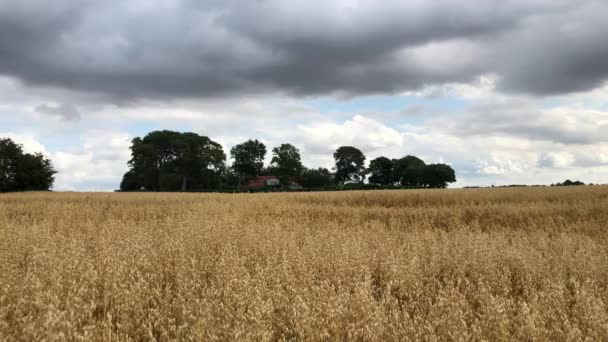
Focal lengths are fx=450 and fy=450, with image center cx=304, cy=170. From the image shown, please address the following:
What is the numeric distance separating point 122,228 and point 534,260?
7831mm

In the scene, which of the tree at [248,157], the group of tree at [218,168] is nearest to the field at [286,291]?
the group of tree at [218,168]

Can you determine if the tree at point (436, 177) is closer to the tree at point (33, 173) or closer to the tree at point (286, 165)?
the tree at point (286, 165)

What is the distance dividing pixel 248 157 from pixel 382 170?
30.3m

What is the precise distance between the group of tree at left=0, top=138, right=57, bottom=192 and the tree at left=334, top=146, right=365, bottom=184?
183 ft

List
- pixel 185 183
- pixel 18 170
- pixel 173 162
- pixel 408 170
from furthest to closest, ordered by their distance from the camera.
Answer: pixel 408 170
pixel 173 162
pixel 185 183
pixel 18 170

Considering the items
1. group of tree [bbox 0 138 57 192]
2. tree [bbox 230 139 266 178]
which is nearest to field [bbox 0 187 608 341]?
group of tree [bbox 0 138 57 192]

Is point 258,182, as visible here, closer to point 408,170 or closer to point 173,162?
point 173,162

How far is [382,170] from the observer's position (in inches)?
3728

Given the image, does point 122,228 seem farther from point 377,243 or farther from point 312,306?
point 312,306

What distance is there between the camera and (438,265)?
618 centimetres

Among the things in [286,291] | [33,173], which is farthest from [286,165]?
[286,291]

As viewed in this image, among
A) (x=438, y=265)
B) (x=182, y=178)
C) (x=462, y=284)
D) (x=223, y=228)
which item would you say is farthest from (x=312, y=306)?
(x=182, y=178)

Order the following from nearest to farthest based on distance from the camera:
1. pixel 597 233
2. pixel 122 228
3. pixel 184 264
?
pixel 184 264 → pixel 122 228 → pixel 597 233

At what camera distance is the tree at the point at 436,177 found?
8212 cm
